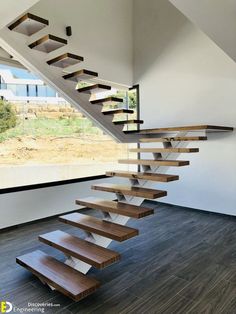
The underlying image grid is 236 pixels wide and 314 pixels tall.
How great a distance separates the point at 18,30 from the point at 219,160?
11.3ft

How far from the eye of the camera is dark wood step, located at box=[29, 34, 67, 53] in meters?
2.88

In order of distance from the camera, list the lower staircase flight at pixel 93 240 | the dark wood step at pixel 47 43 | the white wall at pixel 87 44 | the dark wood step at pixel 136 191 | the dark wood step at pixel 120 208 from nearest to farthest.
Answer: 1. the lower staircase flight at pixel 93 240
2. the dark wood step at pixel 120 208
3. the dark wood step at pixel 136 191
4. the dark wood step at pixel 47 43
5. the white wall at pixel 87 44

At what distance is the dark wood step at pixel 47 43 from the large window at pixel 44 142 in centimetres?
89

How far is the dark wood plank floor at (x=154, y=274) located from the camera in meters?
1.98

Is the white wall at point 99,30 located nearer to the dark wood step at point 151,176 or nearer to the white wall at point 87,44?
the white wall at point 87,44

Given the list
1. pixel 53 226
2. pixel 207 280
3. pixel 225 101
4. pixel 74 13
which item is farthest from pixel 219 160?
pixel 74 13

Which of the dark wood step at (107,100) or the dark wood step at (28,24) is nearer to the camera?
the dark wood step at (28,24)

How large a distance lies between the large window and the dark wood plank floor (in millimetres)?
876

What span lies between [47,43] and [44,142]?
1635mm

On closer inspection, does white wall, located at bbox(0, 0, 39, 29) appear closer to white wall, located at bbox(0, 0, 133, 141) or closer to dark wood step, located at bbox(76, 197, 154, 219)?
white wall, located at bbox(0, 0, 133, 141)

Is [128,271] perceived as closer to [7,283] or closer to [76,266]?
[76,266]
